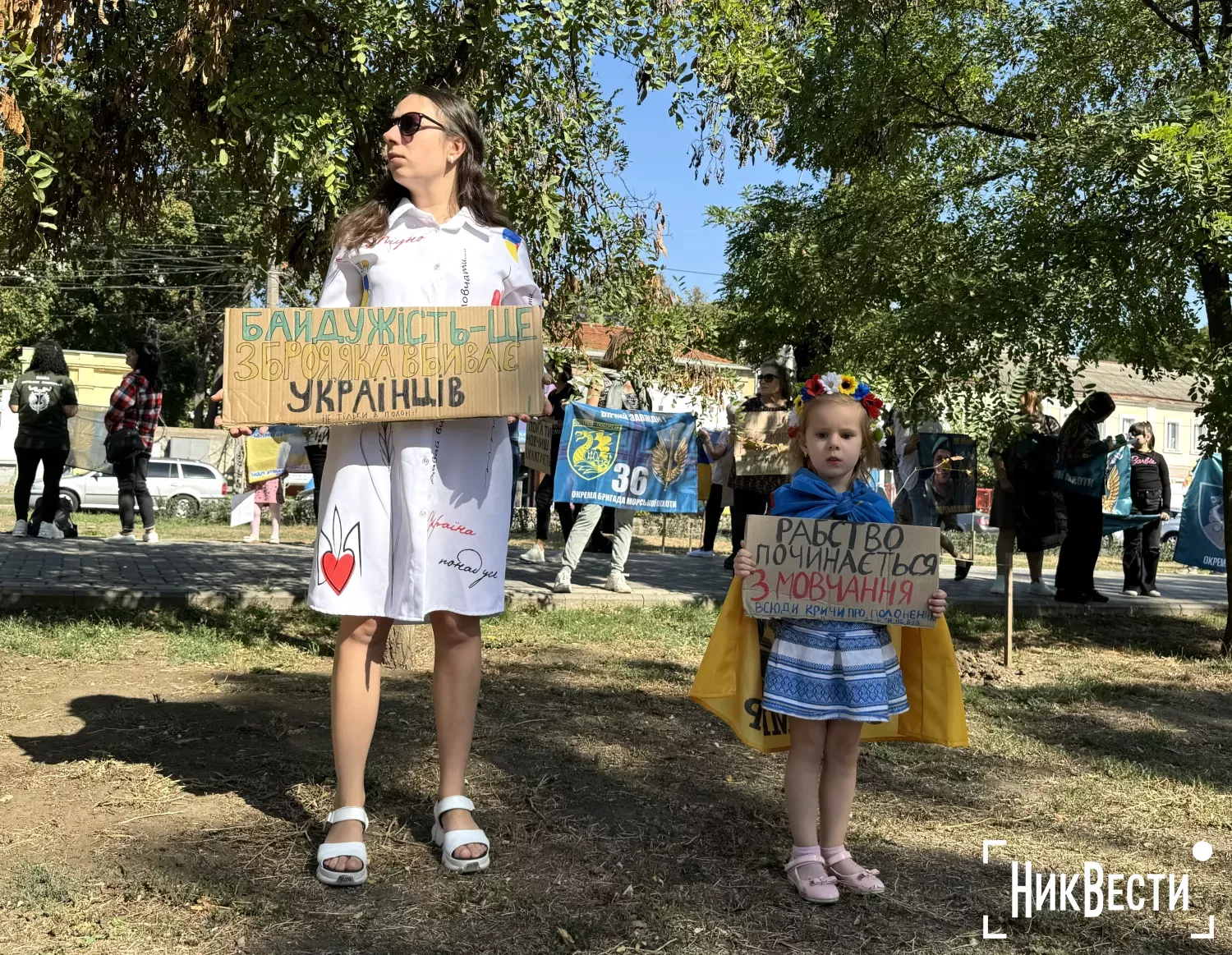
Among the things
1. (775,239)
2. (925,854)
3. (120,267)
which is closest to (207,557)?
(775,239)

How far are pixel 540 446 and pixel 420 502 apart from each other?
7443 mm

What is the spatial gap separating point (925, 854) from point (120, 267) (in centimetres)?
4257

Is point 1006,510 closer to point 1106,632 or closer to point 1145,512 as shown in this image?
point 1106,632

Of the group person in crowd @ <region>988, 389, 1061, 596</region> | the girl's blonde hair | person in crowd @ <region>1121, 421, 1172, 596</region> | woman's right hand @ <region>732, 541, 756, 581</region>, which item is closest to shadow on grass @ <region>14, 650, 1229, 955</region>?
woman's right hand @ <region>732, 541, 756, 581</region>

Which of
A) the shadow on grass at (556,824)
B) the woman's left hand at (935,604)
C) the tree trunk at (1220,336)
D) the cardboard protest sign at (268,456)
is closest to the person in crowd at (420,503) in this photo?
the shadow on grass at (556,824)

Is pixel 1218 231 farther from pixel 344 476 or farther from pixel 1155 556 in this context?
pixel 1155 556

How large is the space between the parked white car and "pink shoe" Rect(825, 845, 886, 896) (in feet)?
58.8

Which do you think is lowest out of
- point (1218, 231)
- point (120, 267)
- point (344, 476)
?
point (344, 476)

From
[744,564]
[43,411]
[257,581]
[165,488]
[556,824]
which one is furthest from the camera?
[165,488]

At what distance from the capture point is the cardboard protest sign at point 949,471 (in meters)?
9.35

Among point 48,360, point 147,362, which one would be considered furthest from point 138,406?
point 48,360

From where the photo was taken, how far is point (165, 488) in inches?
1057

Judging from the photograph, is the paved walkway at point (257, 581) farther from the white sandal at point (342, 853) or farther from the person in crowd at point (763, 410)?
the white sandal at point (342, 853)

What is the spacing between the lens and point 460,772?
11.4 feet
